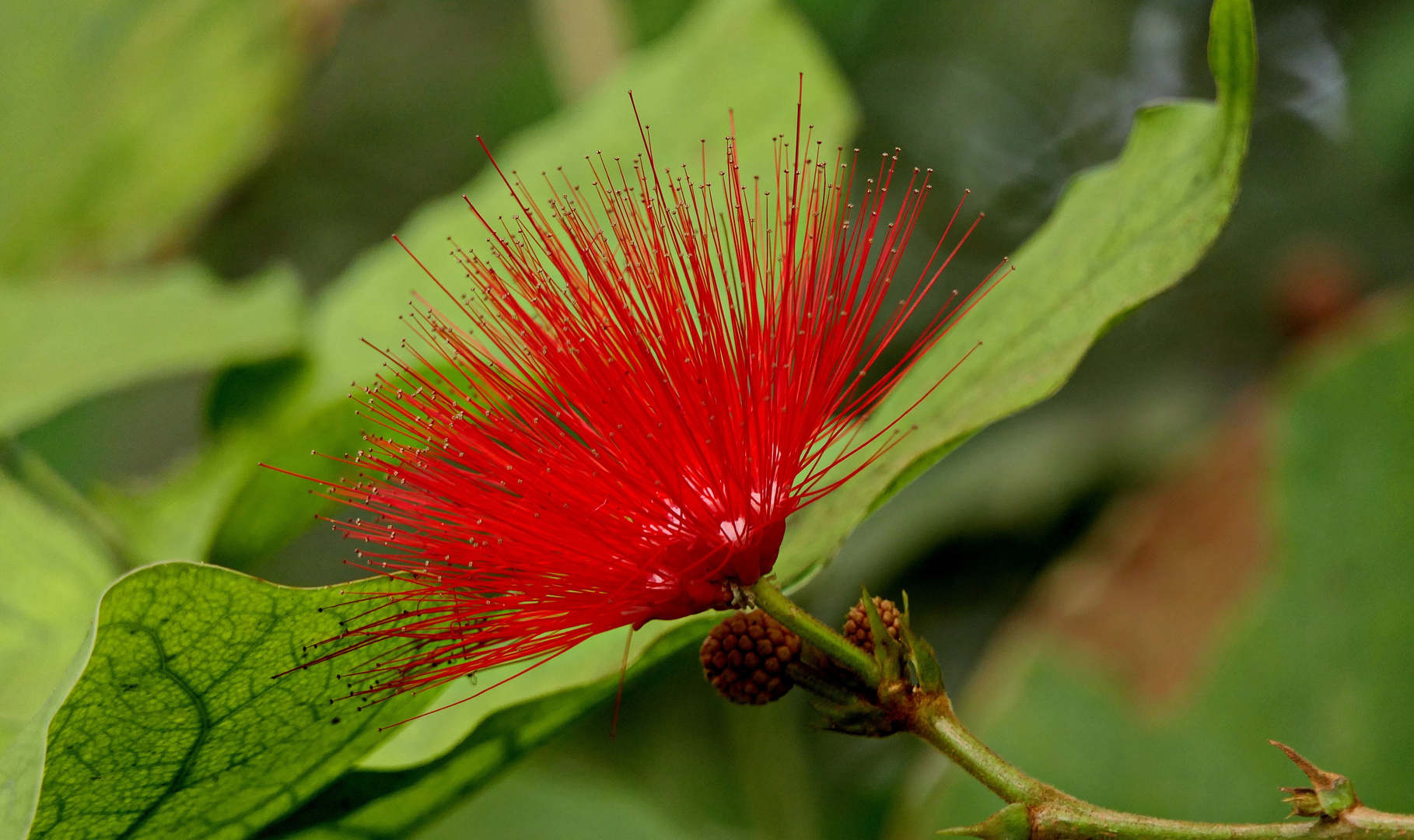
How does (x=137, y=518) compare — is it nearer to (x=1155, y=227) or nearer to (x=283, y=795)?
(x=283, y=795)

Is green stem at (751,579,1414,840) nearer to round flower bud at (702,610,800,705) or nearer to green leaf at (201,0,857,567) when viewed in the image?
round flower bud at (702,610,800,705)

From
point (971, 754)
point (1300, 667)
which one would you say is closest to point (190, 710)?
point (971, 754)

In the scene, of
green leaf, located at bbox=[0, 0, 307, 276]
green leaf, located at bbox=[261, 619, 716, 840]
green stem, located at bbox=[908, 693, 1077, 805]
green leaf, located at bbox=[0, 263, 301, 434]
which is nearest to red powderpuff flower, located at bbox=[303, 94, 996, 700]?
green leaf, located at bbox=[261, 619, 716, 840]

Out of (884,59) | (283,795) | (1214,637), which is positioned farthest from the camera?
(884,59)

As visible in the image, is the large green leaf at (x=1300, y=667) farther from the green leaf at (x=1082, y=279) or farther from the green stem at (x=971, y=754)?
the green stem at (x=971, y=754)

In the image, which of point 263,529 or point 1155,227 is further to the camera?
point 263,529

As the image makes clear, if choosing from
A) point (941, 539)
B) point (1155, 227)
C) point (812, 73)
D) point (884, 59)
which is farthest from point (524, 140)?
point (884, 59)
